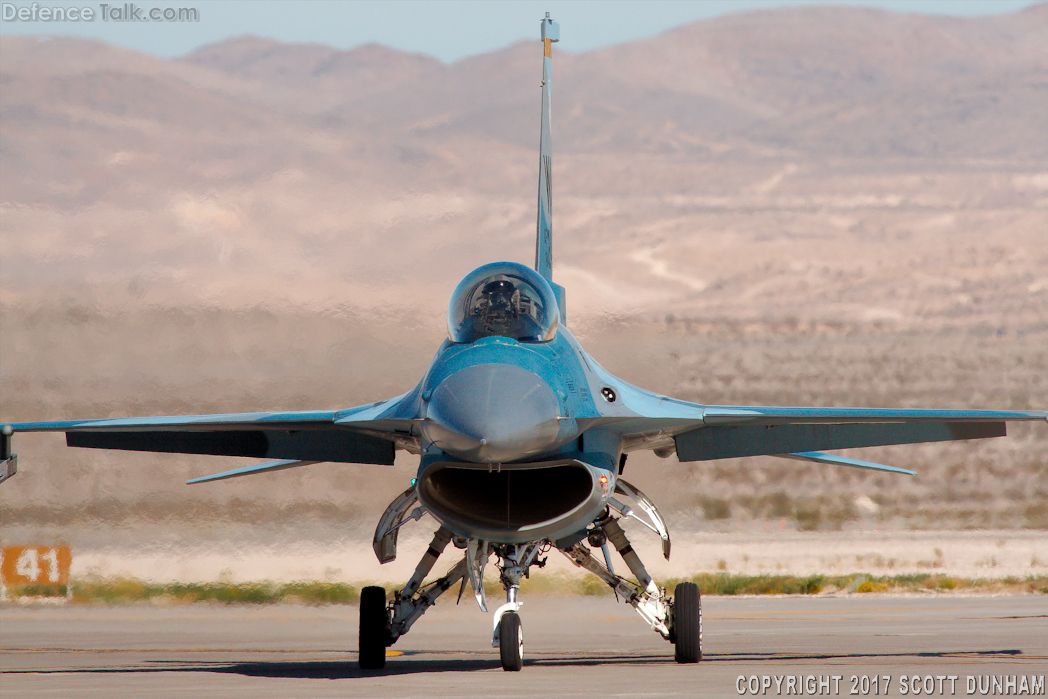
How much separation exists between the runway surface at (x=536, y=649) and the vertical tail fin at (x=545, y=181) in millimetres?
4272

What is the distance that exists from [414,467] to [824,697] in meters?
19.4

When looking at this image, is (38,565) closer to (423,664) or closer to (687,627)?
(423,664)

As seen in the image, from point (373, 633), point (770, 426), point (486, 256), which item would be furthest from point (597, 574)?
point (486, 256)

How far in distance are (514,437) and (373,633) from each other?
3.58 m

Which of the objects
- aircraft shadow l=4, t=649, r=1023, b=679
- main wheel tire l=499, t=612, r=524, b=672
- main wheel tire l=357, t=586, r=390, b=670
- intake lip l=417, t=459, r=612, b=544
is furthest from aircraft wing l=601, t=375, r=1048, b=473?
main wheel tire l=357, t=586, r=390, b=670

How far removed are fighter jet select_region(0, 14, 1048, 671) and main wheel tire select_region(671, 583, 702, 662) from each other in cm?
1

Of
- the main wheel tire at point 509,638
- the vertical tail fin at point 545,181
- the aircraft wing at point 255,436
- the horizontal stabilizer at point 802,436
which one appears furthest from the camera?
the vertical tail fin at point 545,181

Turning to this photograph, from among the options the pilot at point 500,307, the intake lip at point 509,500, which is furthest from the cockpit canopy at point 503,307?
the intake lip at point 509,500

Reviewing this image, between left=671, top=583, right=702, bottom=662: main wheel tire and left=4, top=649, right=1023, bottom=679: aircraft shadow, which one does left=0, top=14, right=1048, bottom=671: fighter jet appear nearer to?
left=671, top=583, right=702, bottom=662: main wheel tire

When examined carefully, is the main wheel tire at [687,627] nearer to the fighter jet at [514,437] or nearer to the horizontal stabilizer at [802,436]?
the fighter jet at [514,437]

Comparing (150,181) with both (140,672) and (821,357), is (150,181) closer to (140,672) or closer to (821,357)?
(821,357)

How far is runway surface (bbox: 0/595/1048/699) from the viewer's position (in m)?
9.63

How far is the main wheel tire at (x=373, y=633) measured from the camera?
11.9 metres

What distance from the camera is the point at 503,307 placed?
1060cm
